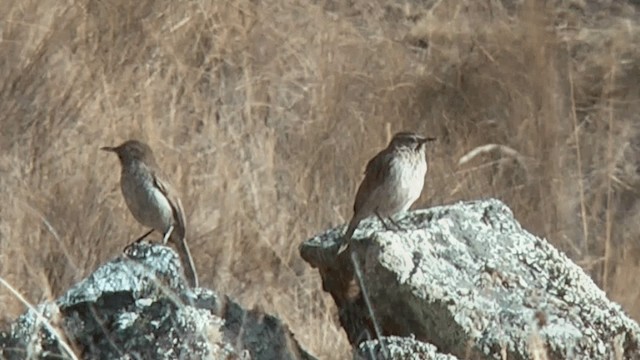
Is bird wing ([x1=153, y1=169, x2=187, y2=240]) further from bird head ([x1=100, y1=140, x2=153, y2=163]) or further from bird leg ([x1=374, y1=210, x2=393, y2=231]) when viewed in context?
bird leg ([x1=374, y1=210, x2=393, y2=231])

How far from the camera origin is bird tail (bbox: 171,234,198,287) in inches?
311

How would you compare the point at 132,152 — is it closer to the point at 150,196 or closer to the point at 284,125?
the point at 150,196

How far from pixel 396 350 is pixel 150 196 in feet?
7.84

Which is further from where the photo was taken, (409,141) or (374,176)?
(409,141)

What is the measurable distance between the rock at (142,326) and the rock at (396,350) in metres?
0.36

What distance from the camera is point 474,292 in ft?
20.2

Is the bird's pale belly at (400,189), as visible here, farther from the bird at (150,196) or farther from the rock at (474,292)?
the bird at (150,196)

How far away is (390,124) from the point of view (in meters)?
10.5

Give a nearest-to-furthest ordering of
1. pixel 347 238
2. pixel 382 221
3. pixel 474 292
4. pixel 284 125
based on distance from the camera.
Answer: pixel 474 292, pixel 347 238, pixel 382 221, pixel 284 125

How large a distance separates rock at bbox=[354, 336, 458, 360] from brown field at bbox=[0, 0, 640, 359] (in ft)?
6.74

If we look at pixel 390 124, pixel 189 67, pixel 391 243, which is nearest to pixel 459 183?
pixel 390 124

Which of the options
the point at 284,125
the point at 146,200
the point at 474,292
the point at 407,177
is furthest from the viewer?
the point at 284,125

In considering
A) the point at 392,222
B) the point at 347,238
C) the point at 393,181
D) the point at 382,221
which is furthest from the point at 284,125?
the point at 347,238

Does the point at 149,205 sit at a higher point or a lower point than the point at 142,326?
higher
